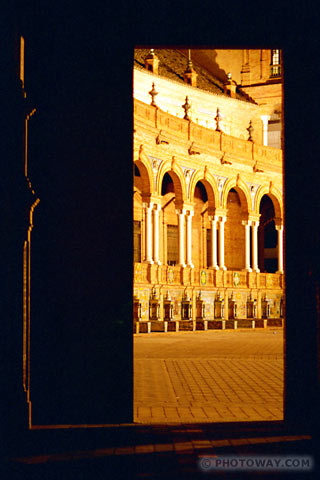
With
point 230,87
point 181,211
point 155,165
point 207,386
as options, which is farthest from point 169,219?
point 207,386

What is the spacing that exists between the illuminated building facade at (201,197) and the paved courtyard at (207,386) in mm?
9514

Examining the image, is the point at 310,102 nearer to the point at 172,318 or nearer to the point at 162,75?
the point at 172,318

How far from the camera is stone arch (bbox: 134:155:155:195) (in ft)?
80.8

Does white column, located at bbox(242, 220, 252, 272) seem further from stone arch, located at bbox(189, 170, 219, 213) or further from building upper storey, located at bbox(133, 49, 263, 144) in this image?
building upper storey, located at bbox(133, 49, 263, 144)

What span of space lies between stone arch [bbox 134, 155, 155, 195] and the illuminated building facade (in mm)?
36

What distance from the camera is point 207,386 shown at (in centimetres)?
897

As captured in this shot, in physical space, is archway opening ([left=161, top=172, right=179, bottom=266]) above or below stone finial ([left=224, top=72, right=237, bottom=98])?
below

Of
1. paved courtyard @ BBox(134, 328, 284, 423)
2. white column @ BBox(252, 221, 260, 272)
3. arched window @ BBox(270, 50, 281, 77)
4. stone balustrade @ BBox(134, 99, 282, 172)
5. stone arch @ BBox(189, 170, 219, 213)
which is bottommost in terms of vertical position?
paved courtyard @ BBox(134, 328, 284, 423)

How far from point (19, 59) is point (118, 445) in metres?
3.39

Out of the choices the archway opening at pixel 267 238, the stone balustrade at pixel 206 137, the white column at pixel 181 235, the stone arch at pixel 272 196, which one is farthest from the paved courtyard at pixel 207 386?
the archway opening at pixel 267 238

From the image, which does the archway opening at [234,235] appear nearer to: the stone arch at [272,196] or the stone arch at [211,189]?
the stone arch at [272,196]

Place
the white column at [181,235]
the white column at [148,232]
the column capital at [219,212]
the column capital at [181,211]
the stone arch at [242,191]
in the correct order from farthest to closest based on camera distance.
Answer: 1. the stone arch at [242,191]
2. the column capital at [219,212]
3. the column capital at [181,211]
4. the white column at [181,235]
5. the white column at [148,232]

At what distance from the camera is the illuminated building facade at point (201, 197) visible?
24891 mm

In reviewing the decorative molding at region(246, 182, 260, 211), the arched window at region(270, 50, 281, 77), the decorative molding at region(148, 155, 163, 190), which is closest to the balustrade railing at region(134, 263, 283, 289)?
the decorative molding at region(246, 182, 260, 211)
